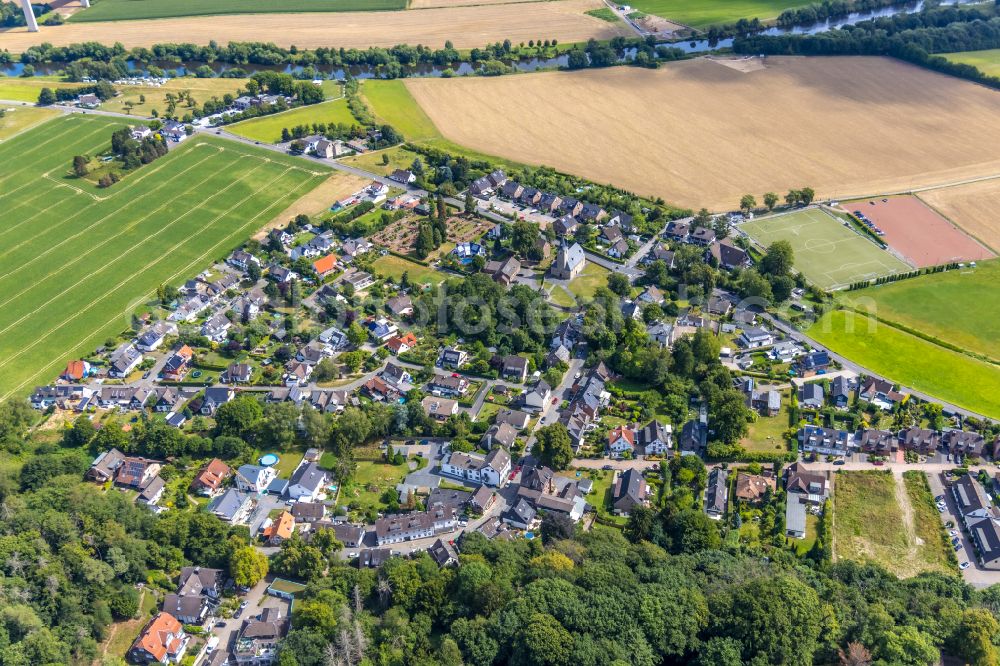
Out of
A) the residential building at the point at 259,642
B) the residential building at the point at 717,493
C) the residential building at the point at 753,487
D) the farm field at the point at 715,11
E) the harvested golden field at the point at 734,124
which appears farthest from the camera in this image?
the farm field at the point at 715,11

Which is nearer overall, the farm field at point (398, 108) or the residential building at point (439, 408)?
the residential building at point (439, 408)

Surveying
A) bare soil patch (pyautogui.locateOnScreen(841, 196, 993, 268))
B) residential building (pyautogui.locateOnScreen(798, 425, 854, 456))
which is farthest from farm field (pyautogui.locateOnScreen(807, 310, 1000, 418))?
→ bare soil patch (pyautogui.locateOnScreen(841, 196, 993, 268))

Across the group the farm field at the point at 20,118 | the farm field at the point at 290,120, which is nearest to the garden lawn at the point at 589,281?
the farm field at the point at 290,120

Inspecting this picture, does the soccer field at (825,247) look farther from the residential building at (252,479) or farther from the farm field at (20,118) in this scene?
the farm field at (20,118)

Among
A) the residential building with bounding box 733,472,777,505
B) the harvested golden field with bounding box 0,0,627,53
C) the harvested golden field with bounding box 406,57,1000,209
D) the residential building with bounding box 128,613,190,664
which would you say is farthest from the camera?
the harvested golden field with bounding box 0,0,627,53

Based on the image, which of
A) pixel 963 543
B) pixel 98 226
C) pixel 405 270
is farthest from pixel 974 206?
pixel 98 226

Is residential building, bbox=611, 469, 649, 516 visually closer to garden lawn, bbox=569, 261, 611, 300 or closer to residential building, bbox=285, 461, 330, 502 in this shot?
residential building, bbox=285, 461, 330, 502
